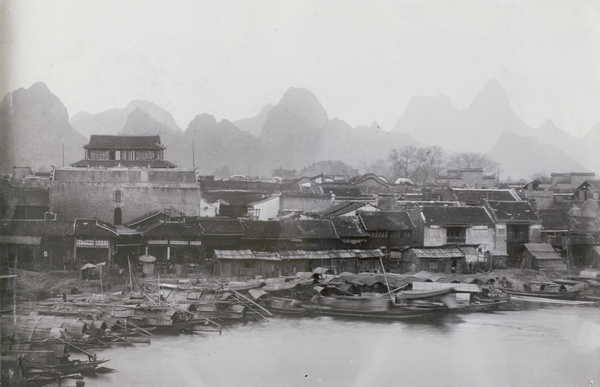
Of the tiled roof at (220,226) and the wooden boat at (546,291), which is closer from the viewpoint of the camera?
the tiled roof at (220,226)

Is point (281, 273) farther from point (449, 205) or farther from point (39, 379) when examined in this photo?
point (449, 205)

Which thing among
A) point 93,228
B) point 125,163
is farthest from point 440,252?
point 93,228

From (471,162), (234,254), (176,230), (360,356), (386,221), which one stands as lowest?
(360,356)

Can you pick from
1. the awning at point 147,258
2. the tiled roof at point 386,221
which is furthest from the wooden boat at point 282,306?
the tiled roof at point 386,221

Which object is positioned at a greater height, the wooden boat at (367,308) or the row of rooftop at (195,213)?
the row of rooftop at (195,213)

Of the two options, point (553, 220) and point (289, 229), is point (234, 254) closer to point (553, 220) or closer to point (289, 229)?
point (289, 229)

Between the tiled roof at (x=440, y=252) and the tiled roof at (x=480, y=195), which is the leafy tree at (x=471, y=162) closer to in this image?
the tiled roof at (x=480, y=195)

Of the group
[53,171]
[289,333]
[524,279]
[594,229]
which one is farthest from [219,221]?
[594,229]
